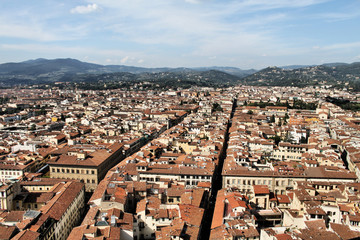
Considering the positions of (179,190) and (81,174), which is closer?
(179,190)

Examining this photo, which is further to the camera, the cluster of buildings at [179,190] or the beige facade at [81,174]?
the beige facade at [81,174]

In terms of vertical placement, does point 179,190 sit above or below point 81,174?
above

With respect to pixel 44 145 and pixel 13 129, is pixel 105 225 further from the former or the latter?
pixel 13 129

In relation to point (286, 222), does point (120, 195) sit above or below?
above

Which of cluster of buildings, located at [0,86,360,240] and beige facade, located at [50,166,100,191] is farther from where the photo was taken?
beige facade, located at [50,166,100,191]

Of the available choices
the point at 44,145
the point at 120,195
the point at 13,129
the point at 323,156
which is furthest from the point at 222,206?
the point at 13,129

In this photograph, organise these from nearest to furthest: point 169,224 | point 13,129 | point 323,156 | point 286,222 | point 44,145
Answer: point 169,224 → point 286,222 → point 323,156 → point 44,145 → point 13,129

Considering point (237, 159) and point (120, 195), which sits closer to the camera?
point (120, 195)

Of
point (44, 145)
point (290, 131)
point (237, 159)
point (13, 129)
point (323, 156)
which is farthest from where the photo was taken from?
point (13, 129)

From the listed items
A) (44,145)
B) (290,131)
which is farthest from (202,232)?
(290,131)
